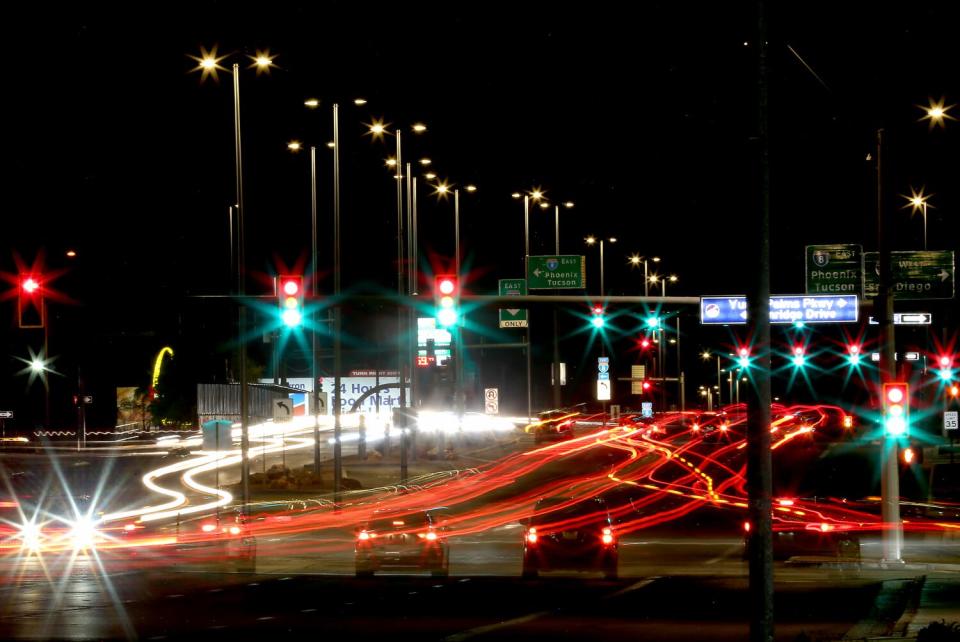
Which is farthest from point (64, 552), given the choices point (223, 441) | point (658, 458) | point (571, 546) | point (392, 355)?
point (392, 355)

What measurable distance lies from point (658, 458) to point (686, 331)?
300 ft

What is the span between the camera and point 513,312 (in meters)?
62.2

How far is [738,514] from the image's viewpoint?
40.5m

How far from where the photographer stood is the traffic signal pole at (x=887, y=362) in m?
25.1

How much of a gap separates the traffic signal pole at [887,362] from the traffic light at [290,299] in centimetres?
1214

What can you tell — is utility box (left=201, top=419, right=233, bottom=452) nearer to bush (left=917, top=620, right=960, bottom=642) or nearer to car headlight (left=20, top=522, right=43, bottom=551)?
car headlight (left=20, top=522, right=43, bottom=551)

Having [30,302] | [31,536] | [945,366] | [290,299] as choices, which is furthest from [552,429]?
[30,302]

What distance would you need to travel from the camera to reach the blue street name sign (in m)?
31.5

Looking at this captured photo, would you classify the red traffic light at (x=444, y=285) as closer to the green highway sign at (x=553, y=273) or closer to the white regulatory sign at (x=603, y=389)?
the green highway sign at (x=553, y=273)

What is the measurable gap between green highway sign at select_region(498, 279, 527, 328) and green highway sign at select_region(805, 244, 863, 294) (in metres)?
21.2

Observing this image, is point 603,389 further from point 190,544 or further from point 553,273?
point 190,544

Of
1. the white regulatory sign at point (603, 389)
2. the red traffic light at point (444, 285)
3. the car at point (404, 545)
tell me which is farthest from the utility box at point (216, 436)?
the white regulatory sign at point (603, 389)

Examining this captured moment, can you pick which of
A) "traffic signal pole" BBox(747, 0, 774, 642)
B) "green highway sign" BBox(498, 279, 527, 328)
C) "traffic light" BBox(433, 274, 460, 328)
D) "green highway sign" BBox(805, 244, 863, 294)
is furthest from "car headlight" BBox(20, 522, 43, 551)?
Result: "traffic signal pole" BBox(747, 0, 774, 642)

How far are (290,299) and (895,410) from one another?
12.5 meters
